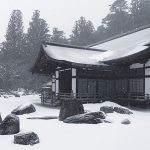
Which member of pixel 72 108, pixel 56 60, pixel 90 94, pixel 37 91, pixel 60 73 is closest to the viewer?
pixel 72 108

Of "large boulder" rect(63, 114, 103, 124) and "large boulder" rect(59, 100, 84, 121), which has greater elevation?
"large boulder" rect(59, 100, 84, 121)

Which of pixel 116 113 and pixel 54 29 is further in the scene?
pixel 54 29

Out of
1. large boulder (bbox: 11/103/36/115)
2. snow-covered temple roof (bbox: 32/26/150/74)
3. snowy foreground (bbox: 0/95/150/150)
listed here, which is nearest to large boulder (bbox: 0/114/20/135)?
snowy foreground (bbox: 0/95/150/150)

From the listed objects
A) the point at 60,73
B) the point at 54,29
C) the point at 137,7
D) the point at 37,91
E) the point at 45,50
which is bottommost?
the point at 37,91

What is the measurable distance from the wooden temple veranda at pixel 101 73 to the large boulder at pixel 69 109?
5.14m

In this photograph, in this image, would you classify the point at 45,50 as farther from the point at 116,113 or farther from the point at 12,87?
the point at 12,87

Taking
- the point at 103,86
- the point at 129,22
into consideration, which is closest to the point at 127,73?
the point at 103,86

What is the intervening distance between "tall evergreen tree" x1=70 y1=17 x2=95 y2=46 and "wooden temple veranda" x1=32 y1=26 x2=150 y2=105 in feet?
129

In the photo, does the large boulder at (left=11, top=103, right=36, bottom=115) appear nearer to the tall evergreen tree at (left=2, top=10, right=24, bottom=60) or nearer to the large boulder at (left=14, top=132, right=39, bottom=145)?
the large boulder at (left=14, top=132, right=39, bottom=145)

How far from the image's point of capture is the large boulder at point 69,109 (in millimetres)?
13259

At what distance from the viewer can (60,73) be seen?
2428cm

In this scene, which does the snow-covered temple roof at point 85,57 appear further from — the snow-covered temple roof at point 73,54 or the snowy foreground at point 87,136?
the snowy foreground at point 87,136

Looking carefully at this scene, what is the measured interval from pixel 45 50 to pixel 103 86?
5.65m

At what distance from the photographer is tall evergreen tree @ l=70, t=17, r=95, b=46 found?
209ft
